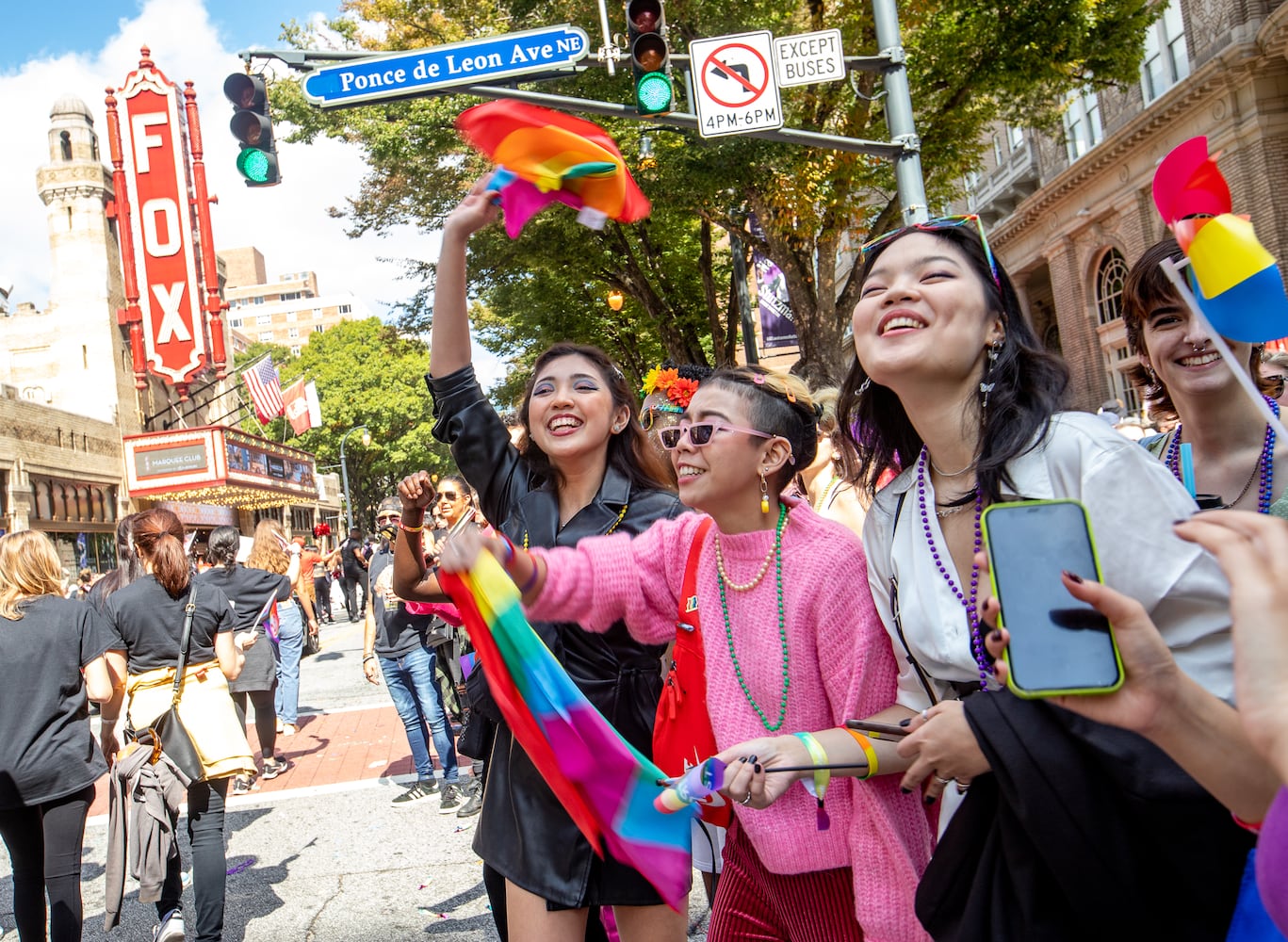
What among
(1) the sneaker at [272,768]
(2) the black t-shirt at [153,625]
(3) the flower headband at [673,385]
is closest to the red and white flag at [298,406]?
(1) the sneaker at [272,768]

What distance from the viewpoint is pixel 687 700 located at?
93.0 inches

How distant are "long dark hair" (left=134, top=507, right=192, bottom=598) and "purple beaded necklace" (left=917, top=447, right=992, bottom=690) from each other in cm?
407

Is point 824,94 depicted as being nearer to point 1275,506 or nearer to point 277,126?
point 277,126

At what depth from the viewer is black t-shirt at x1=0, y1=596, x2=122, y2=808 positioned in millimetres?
3973

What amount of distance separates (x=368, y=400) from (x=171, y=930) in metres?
49.3

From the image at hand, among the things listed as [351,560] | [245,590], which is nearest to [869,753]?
[245,590]

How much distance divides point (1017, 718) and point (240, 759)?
411 centimetres

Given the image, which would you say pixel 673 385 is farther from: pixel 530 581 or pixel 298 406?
pixel 298 406

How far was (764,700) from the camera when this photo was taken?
2.11 m

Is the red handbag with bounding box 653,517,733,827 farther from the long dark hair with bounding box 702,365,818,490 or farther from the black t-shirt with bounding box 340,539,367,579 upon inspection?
the black t-shirt with bounding box 340,539,367,579

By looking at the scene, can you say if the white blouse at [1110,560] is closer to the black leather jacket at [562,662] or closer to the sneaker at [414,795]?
the black leather jacket at [562,662]

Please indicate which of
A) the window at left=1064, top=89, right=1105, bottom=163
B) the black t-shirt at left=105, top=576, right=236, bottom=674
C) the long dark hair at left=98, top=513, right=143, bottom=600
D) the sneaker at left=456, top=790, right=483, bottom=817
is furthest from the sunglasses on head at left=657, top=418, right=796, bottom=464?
the window at left=1064, top=89, right=1105, bottom=163

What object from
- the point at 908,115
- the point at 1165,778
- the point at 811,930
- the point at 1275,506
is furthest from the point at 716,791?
the point at 908,115

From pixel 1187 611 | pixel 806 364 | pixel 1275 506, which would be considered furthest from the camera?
pixel 806 364
